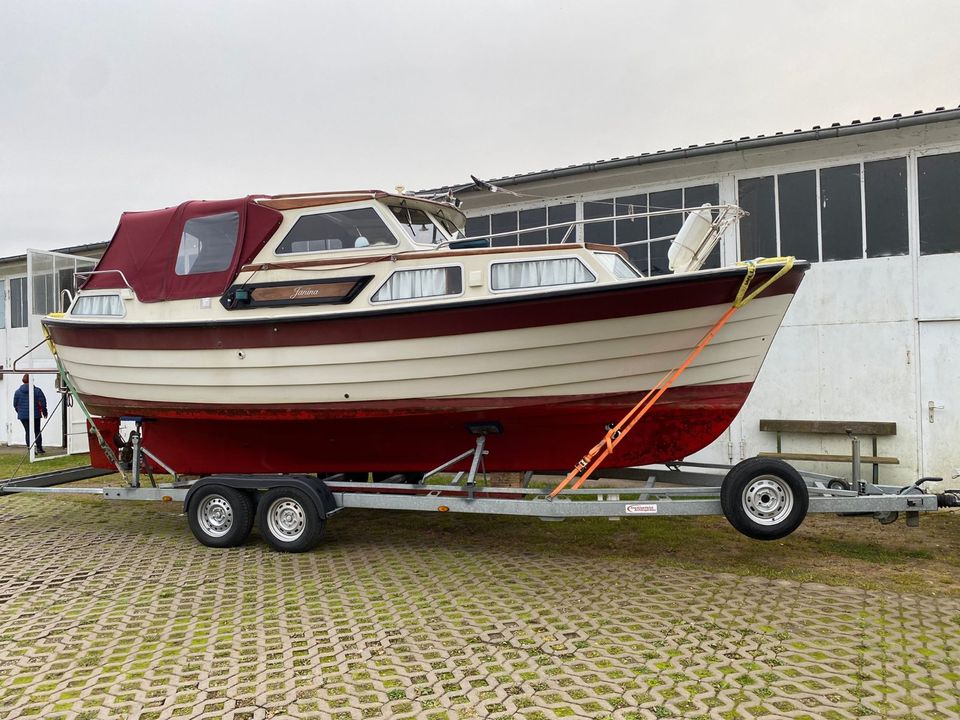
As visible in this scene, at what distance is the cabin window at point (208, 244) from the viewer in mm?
5840

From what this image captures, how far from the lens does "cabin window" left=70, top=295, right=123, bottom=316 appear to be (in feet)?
20.4

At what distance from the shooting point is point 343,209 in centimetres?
575

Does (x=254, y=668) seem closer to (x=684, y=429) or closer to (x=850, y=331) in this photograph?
(x=684, y=429)

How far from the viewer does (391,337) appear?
5152 millimetres

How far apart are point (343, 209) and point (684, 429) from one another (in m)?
3.32

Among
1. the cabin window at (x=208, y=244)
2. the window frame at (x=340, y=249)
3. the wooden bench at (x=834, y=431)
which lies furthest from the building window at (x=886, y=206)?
the cabin window at (x=208, y=244)

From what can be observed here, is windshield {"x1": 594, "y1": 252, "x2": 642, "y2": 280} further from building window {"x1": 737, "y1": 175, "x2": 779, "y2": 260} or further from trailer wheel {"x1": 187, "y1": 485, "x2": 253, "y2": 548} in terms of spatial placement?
trailer wheel {"x1": 187, "y1": 485, "x2": 253, "y2": 548}

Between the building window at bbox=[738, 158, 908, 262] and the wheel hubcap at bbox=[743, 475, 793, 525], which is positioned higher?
the building window at bbox=[738, 158, 908, 262]

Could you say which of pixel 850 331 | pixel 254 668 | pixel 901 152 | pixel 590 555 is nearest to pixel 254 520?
pixel 254 668

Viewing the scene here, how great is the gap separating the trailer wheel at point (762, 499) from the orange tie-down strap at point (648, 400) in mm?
770

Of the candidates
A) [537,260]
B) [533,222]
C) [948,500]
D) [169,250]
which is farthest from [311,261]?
[948,500]

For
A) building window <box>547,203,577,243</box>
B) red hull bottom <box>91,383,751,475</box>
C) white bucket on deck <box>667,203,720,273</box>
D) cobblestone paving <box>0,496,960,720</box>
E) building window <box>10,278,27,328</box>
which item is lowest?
cobblestone paving <box>0,496,960,720</box>

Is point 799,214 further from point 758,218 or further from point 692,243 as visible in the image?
point 692,243

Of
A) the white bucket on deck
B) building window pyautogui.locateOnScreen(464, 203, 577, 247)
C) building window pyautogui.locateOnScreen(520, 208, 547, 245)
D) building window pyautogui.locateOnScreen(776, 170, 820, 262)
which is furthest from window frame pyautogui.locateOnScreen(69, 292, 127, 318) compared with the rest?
building window pyautogui.locateOnScreen(776, 170, 820, 262)
